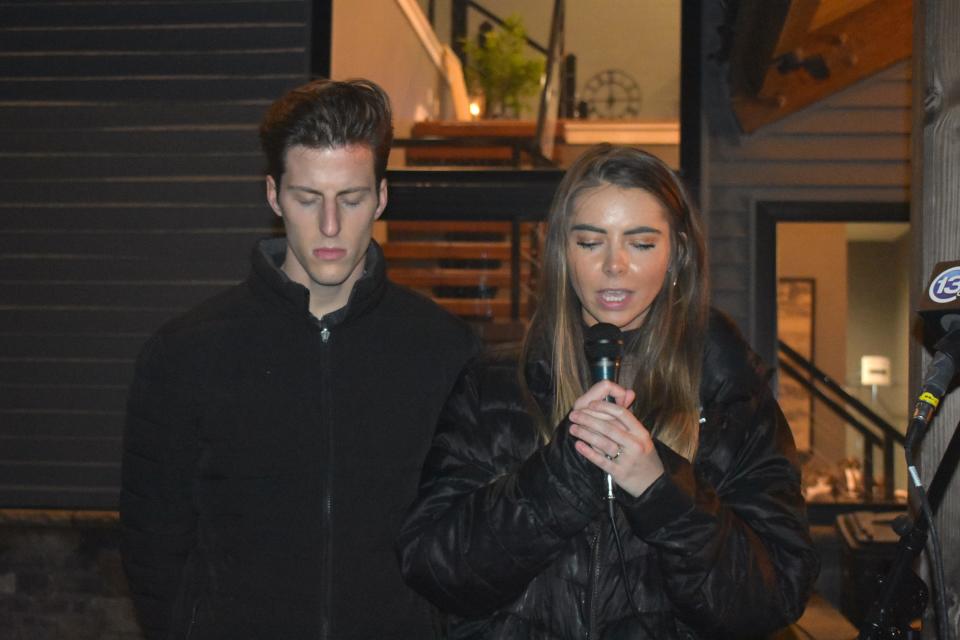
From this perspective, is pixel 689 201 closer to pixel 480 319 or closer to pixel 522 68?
pixel 480 319

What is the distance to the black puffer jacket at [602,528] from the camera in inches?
77.2

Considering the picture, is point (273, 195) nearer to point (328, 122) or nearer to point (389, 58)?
point (328, 122)

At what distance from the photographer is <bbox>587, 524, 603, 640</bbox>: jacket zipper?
203 centimetres

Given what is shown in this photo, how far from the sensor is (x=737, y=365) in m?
2.21

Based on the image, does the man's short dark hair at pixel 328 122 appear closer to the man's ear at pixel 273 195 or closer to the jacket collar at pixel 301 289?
the man's ear at pixel 273 195

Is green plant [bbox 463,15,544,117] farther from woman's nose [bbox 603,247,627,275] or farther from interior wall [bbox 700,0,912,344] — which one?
woman's nose [bbox 603,247,627,275]

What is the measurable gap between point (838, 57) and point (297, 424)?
4643mm

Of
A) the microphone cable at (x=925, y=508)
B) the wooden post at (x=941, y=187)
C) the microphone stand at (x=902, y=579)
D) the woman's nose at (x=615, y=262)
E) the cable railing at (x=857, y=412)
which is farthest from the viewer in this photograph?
the cable railing at (x=857, y=412)

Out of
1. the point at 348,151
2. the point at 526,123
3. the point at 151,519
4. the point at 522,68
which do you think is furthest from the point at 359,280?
the point at 522,68

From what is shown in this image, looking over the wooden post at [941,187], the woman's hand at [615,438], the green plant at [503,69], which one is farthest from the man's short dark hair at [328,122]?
the green plant at [503,69]

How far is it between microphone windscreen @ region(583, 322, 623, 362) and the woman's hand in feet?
0.28

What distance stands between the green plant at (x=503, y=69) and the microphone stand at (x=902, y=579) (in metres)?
6.51

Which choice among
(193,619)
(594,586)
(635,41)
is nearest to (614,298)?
(594,586)

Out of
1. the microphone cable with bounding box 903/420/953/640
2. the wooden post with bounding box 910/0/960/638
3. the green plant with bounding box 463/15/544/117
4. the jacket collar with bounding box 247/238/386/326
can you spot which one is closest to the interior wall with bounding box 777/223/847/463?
the green plant with bounding box 463/15/544/117
